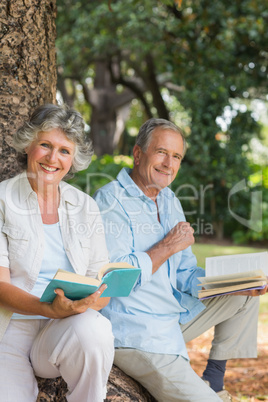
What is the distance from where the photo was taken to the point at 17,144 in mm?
2439

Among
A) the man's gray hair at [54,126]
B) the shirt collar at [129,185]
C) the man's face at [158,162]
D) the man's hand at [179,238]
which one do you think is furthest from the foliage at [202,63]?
the man's gray hair at [54,126]

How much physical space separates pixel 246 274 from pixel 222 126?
782 centimetres

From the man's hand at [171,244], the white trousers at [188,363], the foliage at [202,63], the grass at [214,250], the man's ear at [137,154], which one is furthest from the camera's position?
the grass at [214,250]

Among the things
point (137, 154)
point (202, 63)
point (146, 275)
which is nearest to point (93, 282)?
point (146, 275)

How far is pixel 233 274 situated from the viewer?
8.40ft

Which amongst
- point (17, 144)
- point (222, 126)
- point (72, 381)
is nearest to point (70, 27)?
point (222, 126)

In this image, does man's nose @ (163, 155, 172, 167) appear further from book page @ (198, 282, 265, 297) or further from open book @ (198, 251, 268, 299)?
book page @ (198, 282, 265, 297)

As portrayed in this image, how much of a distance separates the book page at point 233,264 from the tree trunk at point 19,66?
49.0 inches

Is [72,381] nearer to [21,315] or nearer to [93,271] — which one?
[21,315]

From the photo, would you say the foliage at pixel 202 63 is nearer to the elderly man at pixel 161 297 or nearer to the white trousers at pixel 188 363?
the elderly man at pixel 161 297

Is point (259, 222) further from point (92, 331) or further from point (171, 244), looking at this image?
point (92, 331)

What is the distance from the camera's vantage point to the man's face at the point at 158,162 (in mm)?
2879

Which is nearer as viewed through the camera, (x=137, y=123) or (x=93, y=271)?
(x=93, y=271)

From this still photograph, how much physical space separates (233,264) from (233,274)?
0.56ft
